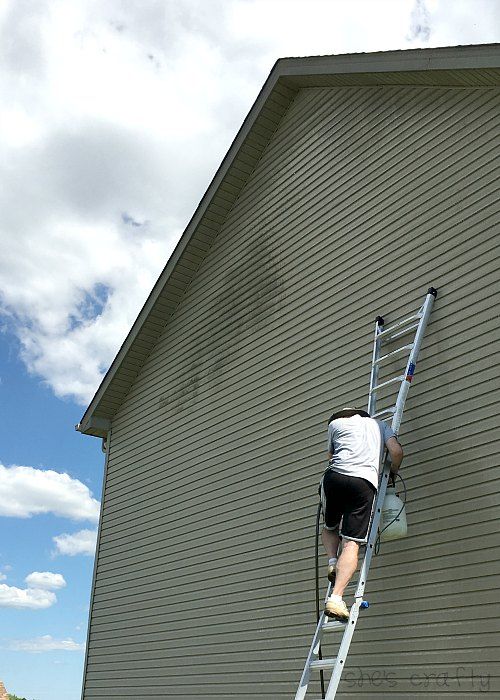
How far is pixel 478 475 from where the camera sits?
19.2 feet

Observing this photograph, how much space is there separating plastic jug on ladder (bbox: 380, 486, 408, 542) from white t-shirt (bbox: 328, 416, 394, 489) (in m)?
0.22

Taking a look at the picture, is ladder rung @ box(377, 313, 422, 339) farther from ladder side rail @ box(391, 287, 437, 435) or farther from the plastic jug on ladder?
the plastic jug on ladder

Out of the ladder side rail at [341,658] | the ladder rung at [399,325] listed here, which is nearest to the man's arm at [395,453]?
the ladder side rail at [341,658]

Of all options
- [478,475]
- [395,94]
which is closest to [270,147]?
[395,94]

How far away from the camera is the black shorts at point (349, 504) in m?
5.49

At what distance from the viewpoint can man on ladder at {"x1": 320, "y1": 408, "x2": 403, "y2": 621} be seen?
544cm

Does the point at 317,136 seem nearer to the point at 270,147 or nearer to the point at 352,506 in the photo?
the point at 270,147

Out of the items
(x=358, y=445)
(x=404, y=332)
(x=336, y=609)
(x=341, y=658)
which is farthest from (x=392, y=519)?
(x=404, y=332)

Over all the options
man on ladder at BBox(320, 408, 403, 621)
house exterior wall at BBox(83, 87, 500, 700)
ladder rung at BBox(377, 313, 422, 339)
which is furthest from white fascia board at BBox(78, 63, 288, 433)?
man on ladder at BBox(320, 408, 403, 621)

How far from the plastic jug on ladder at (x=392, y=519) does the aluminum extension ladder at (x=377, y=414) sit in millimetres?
78

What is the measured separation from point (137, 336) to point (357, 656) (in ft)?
21.5

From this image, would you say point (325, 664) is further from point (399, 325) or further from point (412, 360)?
point (399, 325)

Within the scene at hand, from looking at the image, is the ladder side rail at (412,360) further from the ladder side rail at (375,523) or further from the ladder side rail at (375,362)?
the ladder side rail at (375,523)

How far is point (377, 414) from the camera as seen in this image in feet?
21.8
